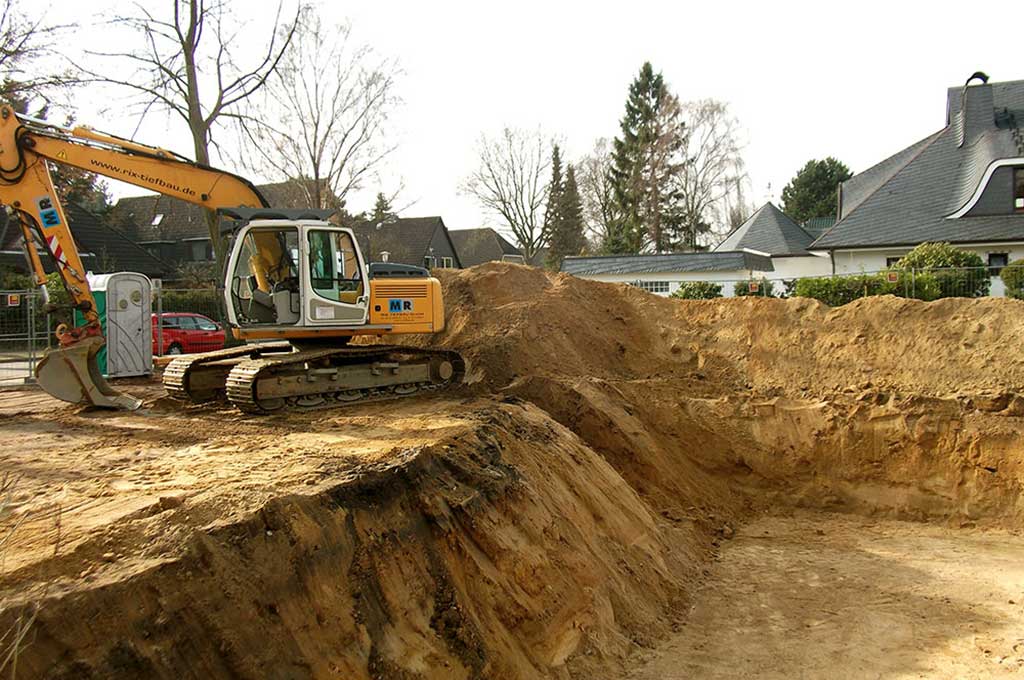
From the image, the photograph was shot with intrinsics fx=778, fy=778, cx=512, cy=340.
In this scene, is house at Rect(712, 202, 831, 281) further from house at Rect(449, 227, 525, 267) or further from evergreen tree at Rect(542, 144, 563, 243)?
house at Rect(449, 227, 525, 267)

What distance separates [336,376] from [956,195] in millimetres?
24508

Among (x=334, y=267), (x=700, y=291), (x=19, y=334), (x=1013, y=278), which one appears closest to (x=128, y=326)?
(x=334, y=267)

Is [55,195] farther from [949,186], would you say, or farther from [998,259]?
[949,186]

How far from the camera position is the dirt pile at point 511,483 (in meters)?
4.74

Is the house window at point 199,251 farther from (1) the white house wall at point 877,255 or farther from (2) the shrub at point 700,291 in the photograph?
(1) the white house wall at point 877,255

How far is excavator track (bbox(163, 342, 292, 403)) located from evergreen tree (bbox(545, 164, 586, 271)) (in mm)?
41521

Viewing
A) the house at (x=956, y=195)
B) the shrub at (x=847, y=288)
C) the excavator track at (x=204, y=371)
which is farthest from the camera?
A: the house at (x=956, y=195)

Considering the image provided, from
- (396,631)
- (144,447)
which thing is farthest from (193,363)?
(396,631)

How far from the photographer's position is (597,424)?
38.4 ft

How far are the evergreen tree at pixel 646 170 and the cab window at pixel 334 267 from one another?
40.4m

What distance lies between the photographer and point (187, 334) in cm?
2162

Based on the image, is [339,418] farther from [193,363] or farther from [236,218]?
[236,218]

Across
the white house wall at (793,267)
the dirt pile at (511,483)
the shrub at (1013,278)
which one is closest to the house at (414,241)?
the white house wall at (793,267)

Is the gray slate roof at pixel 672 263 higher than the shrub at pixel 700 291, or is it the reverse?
the gray slate roof at pixel 672 263
